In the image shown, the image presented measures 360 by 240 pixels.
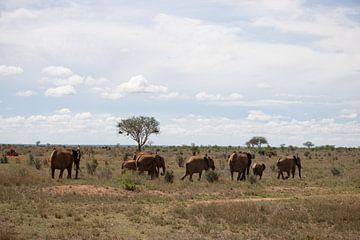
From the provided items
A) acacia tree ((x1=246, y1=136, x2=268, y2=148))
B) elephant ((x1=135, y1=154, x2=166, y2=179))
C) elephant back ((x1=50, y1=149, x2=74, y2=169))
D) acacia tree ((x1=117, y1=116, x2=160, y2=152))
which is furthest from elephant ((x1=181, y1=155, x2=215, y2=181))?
acacia tree ((x1=246, y1=136, x2=268, y2=148))

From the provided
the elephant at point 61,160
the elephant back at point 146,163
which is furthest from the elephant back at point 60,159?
the elephant back at point 146,163

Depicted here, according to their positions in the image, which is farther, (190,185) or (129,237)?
(190,185)

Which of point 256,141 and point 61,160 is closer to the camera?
point 61,160

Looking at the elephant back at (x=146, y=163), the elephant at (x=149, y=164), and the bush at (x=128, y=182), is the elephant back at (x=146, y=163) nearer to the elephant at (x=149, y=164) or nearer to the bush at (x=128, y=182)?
the elephant at (x=149, y=164)

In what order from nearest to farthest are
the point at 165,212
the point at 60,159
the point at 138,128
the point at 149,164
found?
the point at 165,212 → the point at 60,159 → the point at 149,164 → the point at 138,128

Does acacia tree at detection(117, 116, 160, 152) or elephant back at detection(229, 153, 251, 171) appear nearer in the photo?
elephant back at detection(229, 153, 251, 171)

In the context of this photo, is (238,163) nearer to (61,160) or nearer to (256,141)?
(61,160)

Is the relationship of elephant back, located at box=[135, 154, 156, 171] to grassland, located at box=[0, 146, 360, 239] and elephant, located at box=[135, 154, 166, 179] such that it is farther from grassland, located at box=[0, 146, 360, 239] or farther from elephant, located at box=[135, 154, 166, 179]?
grassland, located at box=[0, 146, 360, 239]

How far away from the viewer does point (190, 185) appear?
2628 centimetres

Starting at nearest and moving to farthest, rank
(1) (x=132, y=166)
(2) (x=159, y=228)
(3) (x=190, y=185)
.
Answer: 1. (2) (x=159, y=228)
2. (3) (x=190, y=185)
3. (1) (x=132, y=166)

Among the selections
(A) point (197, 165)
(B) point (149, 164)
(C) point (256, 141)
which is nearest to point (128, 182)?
(B) point (149, 164)

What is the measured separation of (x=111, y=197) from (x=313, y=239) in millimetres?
9740

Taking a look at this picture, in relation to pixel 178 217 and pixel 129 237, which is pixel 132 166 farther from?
pixel 129 237

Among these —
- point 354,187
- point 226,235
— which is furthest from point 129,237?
point 354,187
